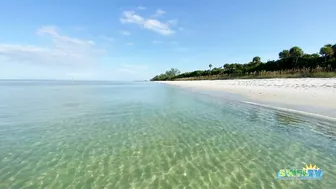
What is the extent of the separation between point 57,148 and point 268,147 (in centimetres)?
867

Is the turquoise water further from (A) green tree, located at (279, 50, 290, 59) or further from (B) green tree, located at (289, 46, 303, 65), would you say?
(A) green tree, located at (279, 50, 290, 59)

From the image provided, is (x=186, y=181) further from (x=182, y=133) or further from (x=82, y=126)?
(x=82, y=126)

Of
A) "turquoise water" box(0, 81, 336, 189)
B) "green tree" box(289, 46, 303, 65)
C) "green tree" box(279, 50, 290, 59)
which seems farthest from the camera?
"green tree" box(279, 50, 290, 59)

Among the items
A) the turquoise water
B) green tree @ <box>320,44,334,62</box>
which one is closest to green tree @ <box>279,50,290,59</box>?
green tree @ <box>320,44,334,62</box>

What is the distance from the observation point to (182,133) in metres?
9.80

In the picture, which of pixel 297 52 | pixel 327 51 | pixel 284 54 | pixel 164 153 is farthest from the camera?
pixel 284 54

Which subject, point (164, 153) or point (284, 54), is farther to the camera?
point (284, 54)

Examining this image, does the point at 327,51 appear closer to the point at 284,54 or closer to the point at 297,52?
the point at 297,52

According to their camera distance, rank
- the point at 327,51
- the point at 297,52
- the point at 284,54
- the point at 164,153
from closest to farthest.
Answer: the point at 164,153
the point at 327,51
the point at 297,52
the point at 284,54

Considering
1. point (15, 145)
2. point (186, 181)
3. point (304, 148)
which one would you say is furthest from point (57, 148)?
point (304, 148)

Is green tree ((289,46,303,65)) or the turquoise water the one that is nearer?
the turquoise water

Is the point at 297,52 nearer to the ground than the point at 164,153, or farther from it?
farther from it

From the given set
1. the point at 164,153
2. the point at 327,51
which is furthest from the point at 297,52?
the point at 164,153

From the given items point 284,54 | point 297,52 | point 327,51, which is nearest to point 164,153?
point 327,51
